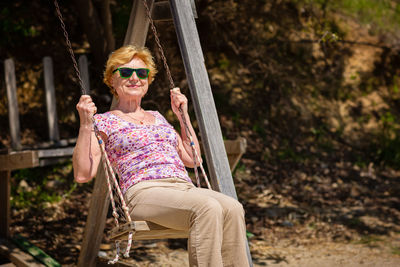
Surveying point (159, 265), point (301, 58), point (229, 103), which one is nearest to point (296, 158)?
point (229, 103)

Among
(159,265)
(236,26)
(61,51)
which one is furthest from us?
(236,26)

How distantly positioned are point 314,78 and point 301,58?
42 centimetres

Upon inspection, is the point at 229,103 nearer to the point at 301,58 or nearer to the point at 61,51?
the point at 301,58

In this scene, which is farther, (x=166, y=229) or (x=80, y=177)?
(x=80, y=177)

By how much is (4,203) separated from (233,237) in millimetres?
3093

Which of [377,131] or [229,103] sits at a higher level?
[229,103]

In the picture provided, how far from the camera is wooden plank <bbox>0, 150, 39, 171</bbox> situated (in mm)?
4543

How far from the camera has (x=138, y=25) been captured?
4.08 m

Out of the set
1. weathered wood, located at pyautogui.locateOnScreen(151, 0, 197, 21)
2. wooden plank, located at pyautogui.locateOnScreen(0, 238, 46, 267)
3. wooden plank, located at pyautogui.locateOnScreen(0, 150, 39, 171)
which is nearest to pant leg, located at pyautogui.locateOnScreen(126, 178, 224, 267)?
weathered wood, located at pyautogui.locateOnScreen(151, 0, 197, 21)

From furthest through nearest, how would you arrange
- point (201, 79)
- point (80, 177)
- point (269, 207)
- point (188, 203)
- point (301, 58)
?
point (301, 58), point (269, 207), point (201, 79), point (80, 177), point (188, 203)

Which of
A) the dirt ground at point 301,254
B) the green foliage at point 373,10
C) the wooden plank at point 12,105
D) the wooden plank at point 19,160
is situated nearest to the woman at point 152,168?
the wooden plank at point 19,160

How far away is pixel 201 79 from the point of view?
11.6ft

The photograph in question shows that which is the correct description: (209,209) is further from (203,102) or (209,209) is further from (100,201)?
(100,201)

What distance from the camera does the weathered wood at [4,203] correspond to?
5.29 metres
